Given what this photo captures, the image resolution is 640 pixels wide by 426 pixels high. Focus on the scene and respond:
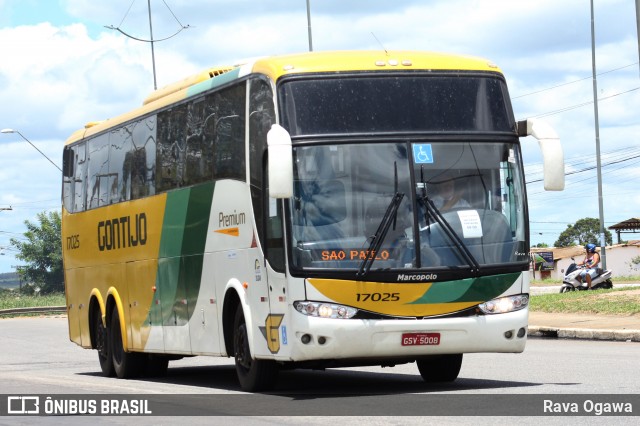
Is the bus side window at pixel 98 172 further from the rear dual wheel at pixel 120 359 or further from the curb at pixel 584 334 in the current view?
the curb at pixel 584 334

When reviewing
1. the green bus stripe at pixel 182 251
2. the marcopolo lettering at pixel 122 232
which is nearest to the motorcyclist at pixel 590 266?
the marcopolo lettering at pixel 122 232

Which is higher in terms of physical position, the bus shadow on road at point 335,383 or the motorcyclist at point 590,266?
the motorcyclist at point 590,266

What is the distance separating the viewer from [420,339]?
13.3 m

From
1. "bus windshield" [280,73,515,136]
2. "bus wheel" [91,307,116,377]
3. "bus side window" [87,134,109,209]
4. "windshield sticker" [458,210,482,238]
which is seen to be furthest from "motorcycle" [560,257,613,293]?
"windshield sticker" [458,210,482,238]

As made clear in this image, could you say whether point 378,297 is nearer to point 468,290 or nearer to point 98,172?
point 468,290

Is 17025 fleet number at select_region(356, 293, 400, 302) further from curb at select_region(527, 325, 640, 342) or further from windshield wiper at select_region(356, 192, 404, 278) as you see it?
curb at select_region(527, 325, 640, 342)

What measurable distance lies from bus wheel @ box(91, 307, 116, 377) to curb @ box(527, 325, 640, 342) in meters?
8.45

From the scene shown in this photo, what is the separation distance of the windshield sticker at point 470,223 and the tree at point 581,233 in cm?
12296

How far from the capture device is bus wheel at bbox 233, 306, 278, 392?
564 inches

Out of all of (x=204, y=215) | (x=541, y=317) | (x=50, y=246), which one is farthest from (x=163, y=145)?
(x=50, y=246)

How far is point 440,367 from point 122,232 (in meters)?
6.07

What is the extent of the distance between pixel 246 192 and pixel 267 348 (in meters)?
1.71

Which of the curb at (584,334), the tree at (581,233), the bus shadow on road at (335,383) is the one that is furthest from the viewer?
the tree at (581,233)

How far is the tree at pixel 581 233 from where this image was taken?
137 meters
